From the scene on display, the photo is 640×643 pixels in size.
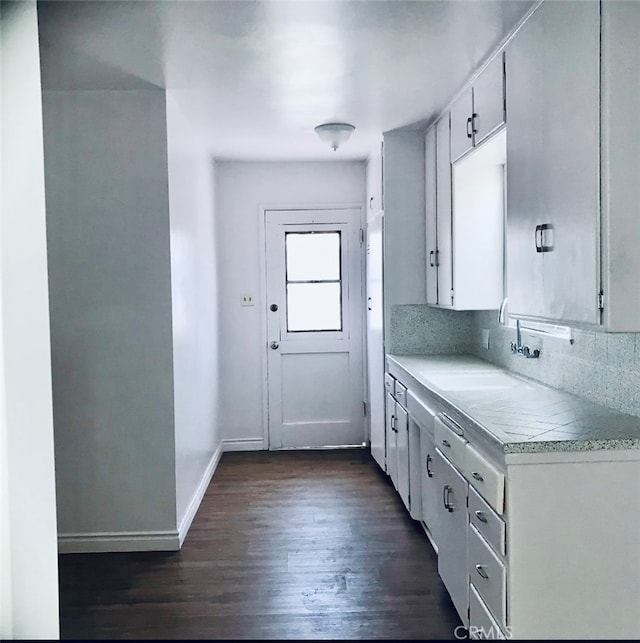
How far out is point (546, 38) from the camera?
230 centimetres

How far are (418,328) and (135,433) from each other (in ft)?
6.52

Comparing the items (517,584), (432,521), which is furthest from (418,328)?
(517,584)

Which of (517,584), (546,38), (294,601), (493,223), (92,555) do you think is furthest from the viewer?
(493,223)

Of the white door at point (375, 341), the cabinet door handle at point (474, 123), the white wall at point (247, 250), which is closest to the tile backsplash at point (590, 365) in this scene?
the cabinet door handle at point (474, 123)

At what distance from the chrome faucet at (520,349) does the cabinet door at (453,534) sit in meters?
0.70

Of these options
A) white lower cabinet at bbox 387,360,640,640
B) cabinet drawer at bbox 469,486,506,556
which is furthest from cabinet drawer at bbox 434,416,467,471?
white lower cabinet at bbox 387,360,640,640

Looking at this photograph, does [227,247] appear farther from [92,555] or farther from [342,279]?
[92,555]

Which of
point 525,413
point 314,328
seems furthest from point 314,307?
point 525,413

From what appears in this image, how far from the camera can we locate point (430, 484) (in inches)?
127

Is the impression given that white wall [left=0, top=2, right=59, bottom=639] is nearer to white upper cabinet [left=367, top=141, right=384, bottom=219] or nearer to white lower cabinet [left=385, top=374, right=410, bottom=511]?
white lower cabinet [left=385, top=374, right=410, bottom=511]

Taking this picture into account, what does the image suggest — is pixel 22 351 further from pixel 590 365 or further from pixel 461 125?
pixel 461 125

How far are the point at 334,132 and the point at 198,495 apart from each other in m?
2.45

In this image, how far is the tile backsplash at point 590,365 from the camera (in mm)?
2344

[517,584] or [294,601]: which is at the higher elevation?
[517,584]
